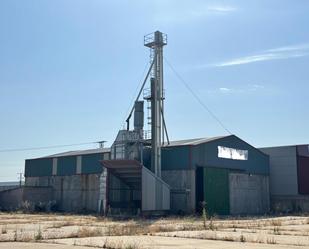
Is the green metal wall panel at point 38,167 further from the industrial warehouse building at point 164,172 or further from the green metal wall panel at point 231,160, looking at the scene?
the green metal wall panel at point 231,160

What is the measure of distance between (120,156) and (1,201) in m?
23.1

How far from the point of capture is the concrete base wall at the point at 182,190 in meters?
47.2

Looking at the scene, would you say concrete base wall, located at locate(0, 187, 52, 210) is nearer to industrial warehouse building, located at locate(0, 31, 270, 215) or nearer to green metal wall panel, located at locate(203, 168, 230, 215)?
industrial warehouse building, located at locate(0, 31, 270, 215)

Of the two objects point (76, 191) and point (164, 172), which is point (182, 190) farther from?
point (76, 191)

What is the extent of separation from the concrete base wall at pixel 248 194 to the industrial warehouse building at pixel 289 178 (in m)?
1.34

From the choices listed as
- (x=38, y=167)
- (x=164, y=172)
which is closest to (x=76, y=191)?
(x=38, y=167)

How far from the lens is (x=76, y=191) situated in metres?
58.3

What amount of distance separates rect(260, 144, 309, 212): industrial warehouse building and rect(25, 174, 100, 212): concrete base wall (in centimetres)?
2099

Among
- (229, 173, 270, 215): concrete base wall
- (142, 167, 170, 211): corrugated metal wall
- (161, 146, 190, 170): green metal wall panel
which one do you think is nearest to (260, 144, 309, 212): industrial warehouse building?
(229, 173, 270, 215): concrete base wall

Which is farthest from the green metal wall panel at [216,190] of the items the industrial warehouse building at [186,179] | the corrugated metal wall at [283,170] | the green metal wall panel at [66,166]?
the green metal wall panel at [66,166]

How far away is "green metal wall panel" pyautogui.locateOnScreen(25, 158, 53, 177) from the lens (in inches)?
2506

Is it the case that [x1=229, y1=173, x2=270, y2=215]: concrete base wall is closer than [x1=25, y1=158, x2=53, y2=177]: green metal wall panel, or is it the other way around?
[x1=229, y1=173, x2=270, y2=215]: concrete base wall

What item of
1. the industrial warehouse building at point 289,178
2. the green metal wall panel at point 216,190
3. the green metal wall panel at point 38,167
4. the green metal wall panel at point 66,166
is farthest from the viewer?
the green metal wall panel at point 38,167

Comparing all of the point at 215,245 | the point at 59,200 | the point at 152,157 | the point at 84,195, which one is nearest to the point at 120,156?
the point at 152,157
